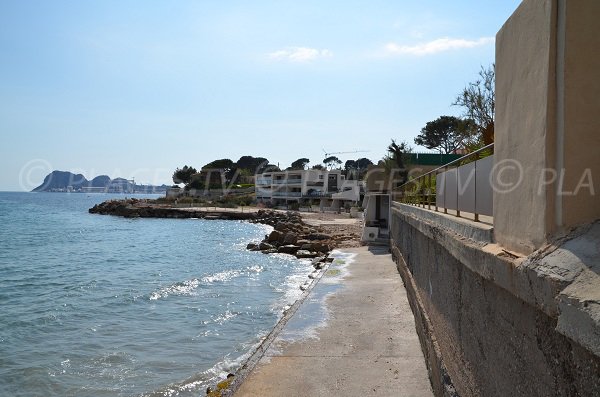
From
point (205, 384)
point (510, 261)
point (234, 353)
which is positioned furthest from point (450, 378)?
point (234, 353)

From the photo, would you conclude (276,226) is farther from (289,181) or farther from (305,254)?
(289,181)

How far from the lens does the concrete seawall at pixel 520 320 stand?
8.16ft

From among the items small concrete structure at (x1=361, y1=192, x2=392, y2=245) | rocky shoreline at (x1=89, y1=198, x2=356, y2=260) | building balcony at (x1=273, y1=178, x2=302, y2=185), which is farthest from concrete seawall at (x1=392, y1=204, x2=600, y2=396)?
building balcony at (x1=273, y1=178, x2=302, y2=185)

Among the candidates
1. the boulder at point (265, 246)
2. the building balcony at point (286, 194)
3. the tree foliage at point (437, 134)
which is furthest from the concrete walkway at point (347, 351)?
the building balcony at point (286, 194)

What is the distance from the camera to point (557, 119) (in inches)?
131

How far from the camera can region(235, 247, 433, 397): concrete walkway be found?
7.99 metres

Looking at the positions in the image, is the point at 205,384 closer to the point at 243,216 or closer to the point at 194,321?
the point at 194,321

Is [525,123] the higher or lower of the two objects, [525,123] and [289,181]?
the lower

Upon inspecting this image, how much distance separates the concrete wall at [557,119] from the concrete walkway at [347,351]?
482 cm

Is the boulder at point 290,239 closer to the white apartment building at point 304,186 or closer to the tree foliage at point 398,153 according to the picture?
the tree foliage at point 398,153

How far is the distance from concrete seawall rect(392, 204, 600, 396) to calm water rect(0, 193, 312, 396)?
6.56 metres

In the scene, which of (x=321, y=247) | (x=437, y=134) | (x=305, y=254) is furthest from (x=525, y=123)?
(x=437, y=134)

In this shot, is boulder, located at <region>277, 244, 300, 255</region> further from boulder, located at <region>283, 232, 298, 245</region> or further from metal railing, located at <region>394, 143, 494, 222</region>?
metal railing, located at <region>394, 143, 494, 222</region>

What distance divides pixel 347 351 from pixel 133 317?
394 inches
